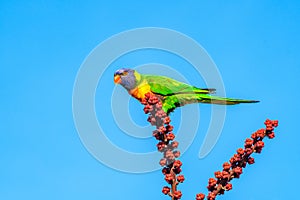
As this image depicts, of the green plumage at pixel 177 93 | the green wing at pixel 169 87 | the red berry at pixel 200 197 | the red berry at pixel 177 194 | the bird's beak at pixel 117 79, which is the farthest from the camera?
the bird's beak at pixel 117 79

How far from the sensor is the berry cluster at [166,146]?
360cm

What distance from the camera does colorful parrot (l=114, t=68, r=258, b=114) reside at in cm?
686

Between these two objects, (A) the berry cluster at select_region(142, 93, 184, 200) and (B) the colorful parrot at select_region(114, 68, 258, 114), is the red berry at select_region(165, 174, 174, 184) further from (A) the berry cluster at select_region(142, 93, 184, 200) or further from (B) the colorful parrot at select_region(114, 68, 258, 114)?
(B) the colorful parrot at select_region(114, 68, 258, 114)

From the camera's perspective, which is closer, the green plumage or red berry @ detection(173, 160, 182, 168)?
red berry @ detection(173, 160, 182, 168)

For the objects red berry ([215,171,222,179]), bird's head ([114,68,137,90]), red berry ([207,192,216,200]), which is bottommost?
red berry ([207,192,216,200])

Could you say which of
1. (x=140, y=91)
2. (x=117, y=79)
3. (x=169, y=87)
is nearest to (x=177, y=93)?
(x=169, y=87)

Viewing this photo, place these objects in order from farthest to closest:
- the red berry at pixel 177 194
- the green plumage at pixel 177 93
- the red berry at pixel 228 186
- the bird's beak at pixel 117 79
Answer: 1. the bird's beak at pixel 117 79
2. the green plumage at pixel 177 93
3. the red berry at pixel 228 186
4. the red berry at pixel 177 194

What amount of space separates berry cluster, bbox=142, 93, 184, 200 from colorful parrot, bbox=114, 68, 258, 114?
2798 mm

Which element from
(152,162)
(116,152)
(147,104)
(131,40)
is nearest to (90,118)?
(116,152)

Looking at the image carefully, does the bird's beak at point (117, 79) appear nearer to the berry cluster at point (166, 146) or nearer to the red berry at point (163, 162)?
the berry cluster at point (166, 146)

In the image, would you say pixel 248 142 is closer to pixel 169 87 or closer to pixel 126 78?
pixel 169 87

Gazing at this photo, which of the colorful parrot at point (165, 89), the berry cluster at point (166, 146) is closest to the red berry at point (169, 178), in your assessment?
the berry cluster at point (166, 146)

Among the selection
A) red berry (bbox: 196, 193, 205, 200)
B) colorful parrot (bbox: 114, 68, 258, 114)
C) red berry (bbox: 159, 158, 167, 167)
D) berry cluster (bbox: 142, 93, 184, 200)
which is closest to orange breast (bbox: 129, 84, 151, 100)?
colorful parrot (bbox: 114, 68, 258, 114)

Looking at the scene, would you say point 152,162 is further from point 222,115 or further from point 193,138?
point 222,115
